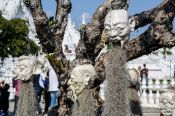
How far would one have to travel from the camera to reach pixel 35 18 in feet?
37.9

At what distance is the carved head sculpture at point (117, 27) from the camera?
326 inches

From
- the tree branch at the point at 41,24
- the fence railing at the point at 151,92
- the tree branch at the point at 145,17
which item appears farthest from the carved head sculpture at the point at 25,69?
the fence railing at the point at 151,92

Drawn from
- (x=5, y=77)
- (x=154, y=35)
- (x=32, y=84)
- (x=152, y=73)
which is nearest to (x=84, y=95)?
(x=32, y=84)

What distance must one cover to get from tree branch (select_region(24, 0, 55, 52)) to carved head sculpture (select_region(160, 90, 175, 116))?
3.72m

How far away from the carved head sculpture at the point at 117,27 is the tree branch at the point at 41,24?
10.8 feet

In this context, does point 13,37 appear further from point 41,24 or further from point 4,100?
point 41,24

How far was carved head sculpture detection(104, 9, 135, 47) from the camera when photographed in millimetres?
8281

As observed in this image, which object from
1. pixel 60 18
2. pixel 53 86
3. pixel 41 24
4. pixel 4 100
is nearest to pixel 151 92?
pixel 4 100

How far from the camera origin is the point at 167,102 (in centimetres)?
841

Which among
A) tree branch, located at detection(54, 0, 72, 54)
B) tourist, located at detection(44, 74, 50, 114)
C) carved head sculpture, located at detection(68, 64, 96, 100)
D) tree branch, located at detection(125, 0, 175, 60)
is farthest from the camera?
tourist, located at detection(44, 74, 50, 114)

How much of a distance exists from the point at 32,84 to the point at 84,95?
195 cm

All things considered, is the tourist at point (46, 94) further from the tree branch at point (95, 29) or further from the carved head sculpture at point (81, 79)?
the carved head sculpture at point (81, 79)

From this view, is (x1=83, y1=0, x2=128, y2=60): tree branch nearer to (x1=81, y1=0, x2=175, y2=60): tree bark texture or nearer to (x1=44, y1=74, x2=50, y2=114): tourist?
(x1=81, y1=0, x2=175, y2=60): tree bark texture

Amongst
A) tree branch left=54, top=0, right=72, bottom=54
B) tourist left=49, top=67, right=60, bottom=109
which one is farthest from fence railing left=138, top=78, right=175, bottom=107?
tree branch left=54, top=0, right=72, bottom=54
